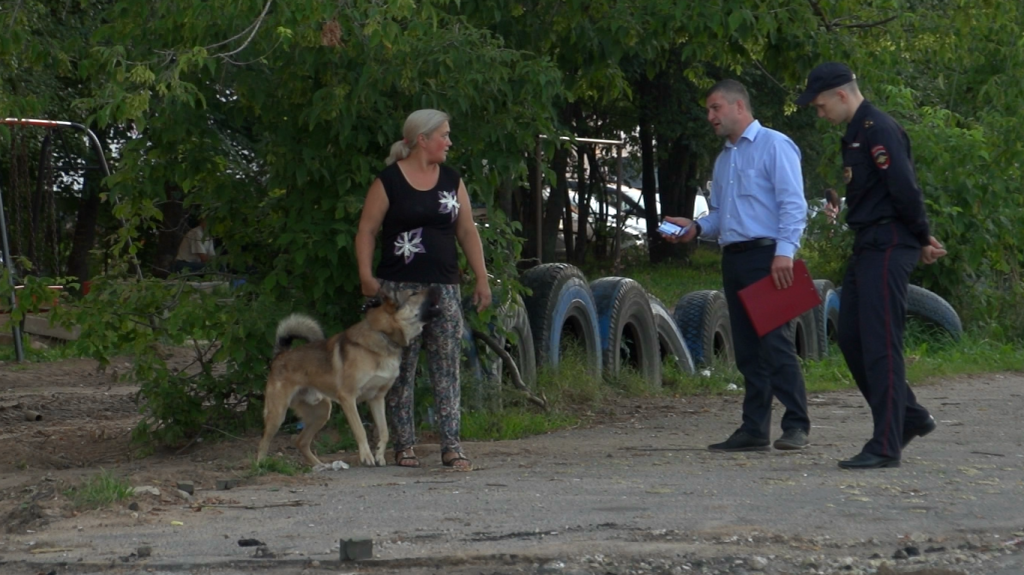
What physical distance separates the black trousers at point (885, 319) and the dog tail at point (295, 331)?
3014mm

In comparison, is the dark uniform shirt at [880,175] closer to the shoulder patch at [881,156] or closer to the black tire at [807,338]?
the shoulder patch at [881,156]

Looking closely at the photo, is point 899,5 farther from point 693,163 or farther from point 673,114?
point 693,163

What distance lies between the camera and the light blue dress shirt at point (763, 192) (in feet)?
24.3

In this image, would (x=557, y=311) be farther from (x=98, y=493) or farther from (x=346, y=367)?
(x=98, y=493)

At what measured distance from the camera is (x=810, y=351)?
45.6 feet

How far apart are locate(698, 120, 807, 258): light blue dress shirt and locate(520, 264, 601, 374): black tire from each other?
3000 millimetres

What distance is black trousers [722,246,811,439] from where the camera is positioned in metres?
7.56

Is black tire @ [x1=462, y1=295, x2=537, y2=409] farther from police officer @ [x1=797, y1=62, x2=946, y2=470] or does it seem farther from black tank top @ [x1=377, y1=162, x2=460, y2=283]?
police officer @ [x1=797, y1=62, x2=946, y2=470]

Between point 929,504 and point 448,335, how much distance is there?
2.67 metres

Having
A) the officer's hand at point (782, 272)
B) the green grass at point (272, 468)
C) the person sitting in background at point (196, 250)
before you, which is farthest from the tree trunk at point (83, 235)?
the officer's hand at point (782, 272)

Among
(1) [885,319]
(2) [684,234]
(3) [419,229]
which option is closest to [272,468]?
(3) [419,229]

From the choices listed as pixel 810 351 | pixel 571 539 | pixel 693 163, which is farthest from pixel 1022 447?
pixel 693 163

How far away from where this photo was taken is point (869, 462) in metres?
6.95

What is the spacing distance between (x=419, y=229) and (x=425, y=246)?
0.31ft
